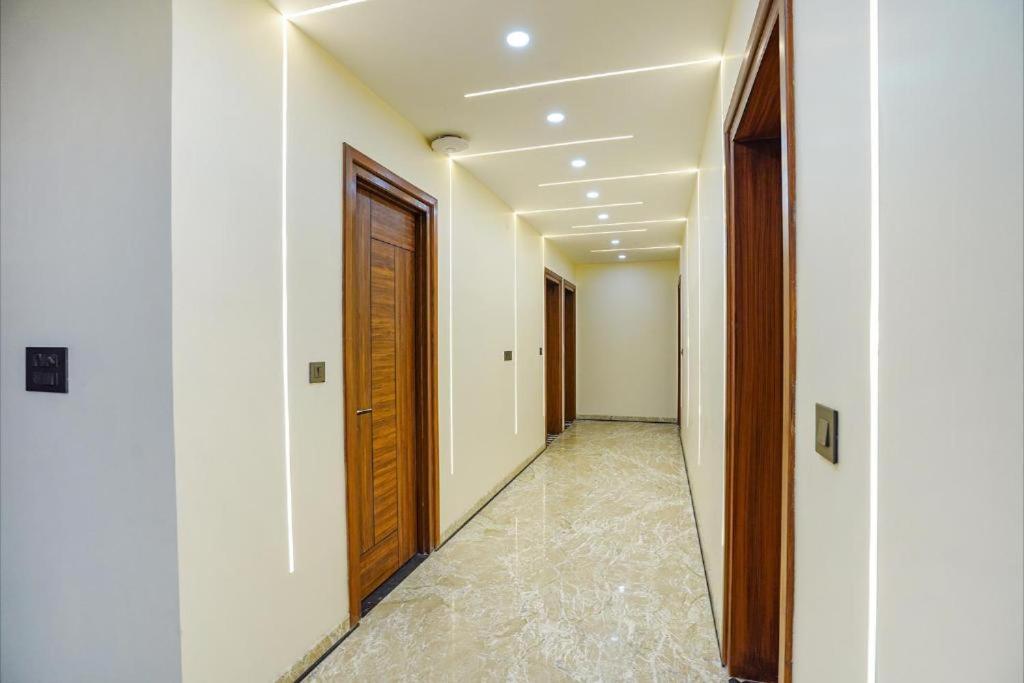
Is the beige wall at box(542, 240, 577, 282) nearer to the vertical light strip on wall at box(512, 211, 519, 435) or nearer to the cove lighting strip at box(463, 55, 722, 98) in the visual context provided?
the vertical light strip on wall at box(512, 211, 519, 435)

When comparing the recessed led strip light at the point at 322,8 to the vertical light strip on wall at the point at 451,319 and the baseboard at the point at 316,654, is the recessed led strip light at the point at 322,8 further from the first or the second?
the baseboard at the point at 316,654

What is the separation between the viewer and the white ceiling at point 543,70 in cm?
194

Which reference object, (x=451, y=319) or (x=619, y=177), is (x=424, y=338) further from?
(x=619, y=177)

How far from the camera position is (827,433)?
0.88m

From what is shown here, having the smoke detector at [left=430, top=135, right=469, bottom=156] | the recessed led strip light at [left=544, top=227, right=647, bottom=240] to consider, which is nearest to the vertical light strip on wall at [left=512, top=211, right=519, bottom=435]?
the recessed led strip light at [left=544, top=227, right=647, bottom=240]

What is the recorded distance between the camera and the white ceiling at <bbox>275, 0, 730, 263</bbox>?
1943 millimetres

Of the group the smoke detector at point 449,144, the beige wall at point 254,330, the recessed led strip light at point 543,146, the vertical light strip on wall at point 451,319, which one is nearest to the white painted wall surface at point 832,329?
the beige wall at point 254,330

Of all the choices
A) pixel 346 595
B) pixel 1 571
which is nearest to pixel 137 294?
pixel 1 571

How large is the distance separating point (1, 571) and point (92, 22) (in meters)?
1.84

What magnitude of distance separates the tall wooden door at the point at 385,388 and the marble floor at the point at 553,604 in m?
0.25

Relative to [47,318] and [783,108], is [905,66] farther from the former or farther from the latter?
[47,318]

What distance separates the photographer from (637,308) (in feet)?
26.1

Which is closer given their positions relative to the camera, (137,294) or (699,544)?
(137,294)

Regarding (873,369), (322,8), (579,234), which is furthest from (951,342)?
(579,234)
